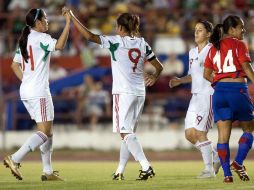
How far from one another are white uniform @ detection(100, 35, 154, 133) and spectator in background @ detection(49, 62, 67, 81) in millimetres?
12436

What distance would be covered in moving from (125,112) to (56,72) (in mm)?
12932

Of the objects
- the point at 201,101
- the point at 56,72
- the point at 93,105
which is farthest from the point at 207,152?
the point at 56,72

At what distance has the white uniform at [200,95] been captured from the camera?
14.8 metres

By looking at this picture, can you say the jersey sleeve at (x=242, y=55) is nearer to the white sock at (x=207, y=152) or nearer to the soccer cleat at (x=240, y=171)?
the soccer cleat at (x=240, y=171)

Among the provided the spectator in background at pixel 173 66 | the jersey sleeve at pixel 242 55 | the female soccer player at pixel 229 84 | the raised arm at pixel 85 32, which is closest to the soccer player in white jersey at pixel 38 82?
the raised arm at pixel 85 32

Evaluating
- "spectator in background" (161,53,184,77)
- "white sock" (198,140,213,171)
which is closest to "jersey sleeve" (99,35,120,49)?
"white sock" (198,140,213,171)

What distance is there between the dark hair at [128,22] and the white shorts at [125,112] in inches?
37.1

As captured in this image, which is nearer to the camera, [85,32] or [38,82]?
[85,32]

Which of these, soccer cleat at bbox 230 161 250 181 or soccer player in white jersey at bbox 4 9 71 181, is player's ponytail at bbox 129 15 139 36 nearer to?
soccer player in white jersey at bbox 4 9 71 181

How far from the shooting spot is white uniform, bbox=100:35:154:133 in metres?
13.9

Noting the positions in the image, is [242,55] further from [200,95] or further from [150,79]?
[200,95]

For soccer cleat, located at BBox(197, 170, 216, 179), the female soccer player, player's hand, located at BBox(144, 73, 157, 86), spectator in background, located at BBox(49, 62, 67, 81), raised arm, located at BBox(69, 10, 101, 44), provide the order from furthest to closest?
spectator in background, located at BBox(49, 62, 67, 81)
soccer cleat, located at BBox(197, 170, 216, 179)
player's hand, located at BBox(144, 73, 157, 86)
raised arm, located at BBox(69, 10, 101, 44)
the female soccer player

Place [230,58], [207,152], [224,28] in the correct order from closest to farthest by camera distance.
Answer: [230,58], [224,28], [207,152]

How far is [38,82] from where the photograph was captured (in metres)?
14.0
